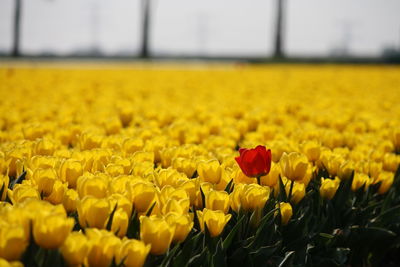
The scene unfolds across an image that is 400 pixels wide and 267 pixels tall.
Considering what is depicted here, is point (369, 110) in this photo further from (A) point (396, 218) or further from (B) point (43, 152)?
(B) point (43, 152)

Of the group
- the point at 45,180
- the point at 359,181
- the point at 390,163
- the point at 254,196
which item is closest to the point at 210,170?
the point at 254,196

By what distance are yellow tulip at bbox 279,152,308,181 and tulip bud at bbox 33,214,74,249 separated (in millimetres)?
1075

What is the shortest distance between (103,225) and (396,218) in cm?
140

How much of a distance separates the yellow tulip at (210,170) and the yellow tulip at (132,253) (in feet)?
2.29

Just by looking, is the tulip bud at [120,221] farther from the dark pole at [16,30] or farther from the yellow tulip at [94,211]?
the dark pole at [16,30]

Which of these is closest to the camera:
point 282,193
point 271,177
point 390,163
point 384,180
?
point 282,193

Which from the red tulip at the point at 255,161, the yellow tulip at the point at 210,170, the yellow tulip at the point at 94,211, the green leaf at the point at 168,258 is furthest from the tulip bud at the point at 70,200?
the red tulip at the point at 255,161

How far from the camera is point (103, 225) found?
1.42m

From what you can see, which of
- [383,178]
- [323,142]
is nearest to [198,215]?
[383,178]

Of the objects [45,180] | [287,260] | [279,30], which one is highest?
[279,30]

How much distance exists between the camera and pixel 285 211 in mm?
1756

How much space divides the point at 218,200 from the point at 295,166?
1.68 ft

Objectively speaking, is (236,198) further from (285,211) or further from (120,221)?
(120,221)

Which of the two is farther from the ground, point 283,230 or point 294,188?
point 294,188
